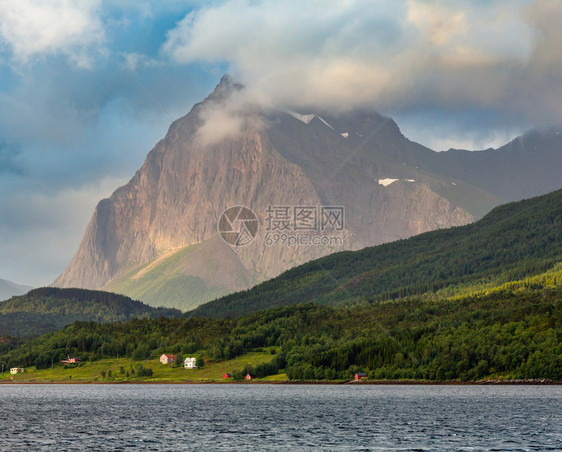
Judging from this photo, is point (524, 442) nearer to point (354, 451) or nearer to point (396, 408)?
point (354, 451)

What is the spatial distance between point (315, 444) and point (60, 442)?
37277 mm

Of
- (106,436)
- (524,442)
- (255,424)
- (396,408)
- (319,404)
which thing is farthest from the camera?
(319,404)

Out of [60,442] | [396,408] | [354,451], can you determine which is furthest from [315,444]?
[396,408]

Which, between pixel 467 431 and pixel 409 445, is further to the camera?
pixel 467 431

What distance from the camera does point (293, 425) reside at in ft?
468

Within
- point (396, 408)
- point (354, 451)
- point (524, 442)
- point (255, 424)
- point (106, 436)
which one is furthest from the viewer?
point (396, 408)

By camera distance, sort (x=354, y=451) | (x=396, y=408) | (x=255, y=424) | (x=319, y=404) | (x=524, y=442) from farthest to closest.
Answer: (x=319, y=404), (x=396, y=408), (x=255, y=424), (x=524, y=442), (x=354, y=451)

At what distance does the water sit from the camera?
376ft

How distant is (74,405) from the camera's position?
7849 inches

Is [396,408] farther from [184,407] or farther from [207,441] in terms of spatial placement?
[207,441]

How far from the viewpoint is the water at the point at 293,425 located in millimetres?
114625

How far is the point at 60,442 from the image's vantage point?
118 meters

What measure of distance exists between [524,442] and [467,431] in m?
16.4

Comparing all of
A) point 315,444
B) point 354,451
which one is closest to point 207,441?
point 315,444
